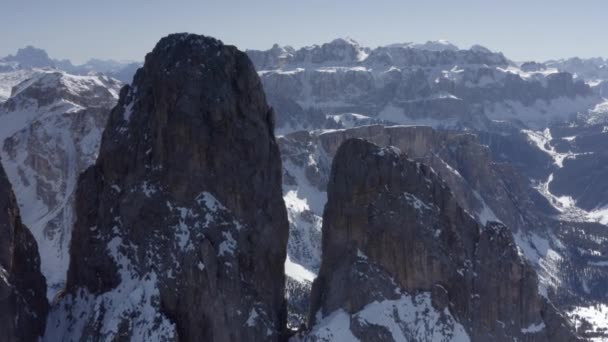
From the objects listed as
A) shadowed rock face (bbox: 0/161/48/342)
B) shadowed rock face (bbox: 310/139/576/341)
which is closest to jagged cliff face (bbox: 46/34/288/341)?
shadowed rock face (bbox: 0/161/48/342)

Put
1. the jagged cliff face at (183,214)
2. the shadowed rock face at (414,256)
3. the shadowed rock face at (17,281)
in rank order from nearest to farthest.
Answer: the shadowed rock face at (17,281)
the jagged cliff face at (183,214)
the shadowed rock face at (414,256)

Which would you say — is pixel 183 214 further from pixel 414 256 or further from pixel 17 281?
pixel 414 256

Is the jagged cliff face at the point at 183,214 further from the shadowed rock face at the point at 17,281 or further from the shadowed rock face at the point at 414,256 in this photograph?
the shadowed rock face at the point at 414,256

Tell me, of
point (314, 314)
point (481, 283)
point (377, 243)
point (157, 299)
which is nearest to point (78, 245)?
point (157, 299)

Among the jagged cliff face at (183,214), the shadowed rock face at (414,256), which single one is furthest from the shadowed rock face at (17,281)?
the shadowed rock face at (414,256)

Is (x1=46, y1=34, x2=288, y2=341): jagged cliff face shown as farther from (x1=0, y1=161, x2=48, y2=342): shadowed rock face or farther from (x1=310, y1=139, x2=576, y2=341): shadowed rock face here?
(x1=310, y1=139, x2=576, y2=341): shadowed rock face

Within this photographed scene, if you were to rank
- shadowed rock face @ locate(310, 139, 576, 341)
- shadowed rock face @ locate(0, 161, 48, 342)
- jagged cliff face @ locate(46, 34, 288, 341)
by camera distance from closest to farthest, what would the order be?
1. shadowed rock face @ locate(0, 161, 48, 342)
2. jagged cliff face @ locate(46, 34, 288, 341)
3. shadowed rock face @ locate(310, 139, 576, 341)

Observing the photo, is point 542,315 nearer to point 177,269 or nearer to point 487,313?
point 487,313
